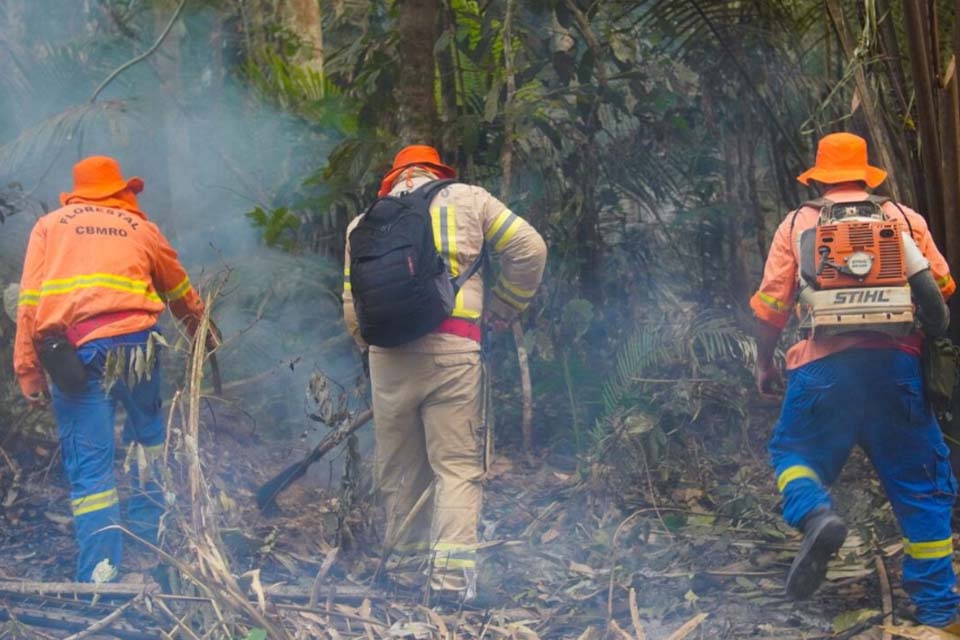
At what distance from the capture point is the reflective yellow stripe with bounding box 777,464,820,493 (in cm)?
433

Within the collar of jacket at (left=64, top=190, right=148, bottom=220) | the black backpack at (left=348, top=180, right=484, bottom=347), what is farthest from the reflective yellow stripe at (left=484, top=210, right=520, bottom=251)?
the collar of jacket at (left=64, top=190, right=148, bottom=220)

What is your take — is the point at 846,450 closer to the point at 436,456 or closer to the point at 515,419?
the point at 436,456

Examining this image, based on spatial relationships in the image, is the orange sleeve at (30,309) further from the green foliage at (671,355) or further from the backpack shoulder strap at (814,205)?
the backpack shoulder strap at (814,205)

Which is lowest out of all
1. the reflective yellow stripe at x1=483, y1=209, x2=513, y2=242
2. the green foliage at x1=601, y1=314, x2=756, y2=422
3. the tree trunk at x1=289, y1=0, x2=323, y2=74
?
the green foliage at x1=601, y1=314, x2=756, y2=422

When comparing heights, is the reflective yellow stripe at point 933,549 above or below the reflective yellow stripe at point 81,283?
below

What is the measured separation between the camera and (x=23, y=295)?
4.97 meters

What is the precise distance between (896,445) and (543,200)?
3254 millimetres

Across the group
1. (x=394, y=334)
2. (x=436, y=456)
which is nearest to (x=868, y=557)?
(x=436, y=456)

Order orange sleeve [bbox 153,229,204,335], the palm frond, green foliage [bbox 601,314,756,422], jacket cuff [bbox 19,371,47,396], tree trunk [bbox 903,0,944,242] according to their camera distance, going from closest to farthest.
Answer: tree trunk [bbox 903,0,944,242] → jacket cuff [bbox 19,371,47,396] → orange sleeve [bbox 153,229,204,335] → green foliage [bbox 601,314,756,422] → the palm frond

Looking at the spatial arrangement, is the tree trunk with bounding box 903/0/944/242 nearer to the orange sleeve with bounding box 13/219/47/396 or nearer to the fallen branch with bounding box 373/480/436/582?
the fallen branch with bounding box 373/480/436/582

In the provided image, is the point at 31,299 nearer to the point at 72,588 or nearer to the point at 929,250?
the point at 72,588

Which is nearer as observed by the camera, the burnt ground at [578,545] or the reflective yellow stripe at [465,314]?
the burnt ground at [578,545]

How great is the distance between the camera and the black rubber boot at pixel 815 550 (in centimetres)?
401

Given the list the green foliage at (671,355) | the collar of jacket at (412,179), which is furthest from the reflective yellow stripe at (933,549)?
the collar of jacket at (412,179)
